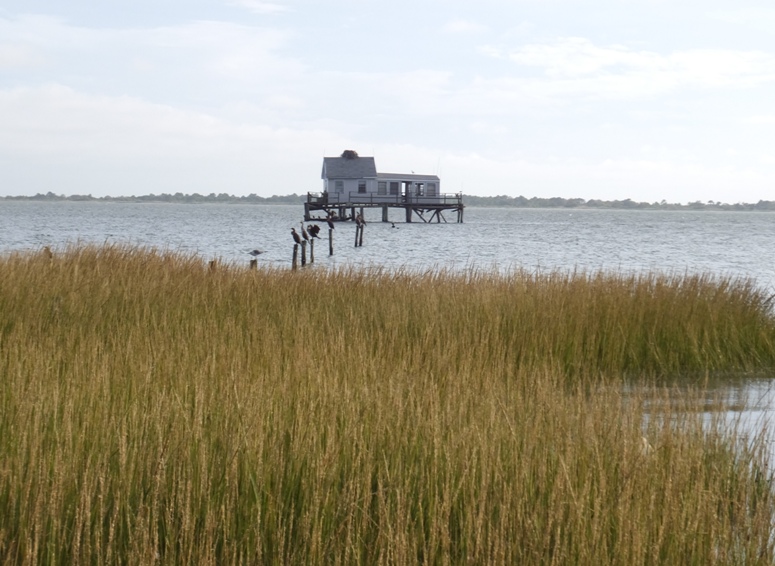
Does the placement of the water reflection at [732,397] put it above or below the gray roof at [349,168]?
below

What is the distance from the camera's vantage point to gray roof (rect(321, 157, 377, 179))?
234 ft

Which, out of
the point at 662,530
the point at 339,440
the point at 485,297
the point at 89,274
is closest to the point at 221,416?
the point at 339,440


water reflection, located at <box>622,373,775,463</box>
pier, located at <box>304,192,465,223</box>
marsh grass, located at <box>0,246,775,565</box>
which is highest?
pier, located at <box>304,192,465,223</box>

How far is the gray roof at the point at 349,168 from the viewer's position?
71.3 meters

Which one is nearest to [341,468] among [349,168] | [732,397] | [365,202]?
[732,397]

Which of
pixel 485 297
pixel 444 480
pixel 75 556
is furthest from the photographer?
pixel 485 297

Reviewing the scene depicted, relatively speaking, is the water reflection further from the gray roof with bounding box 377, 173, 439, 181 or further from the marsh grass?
the gray roof with bounding box 377, 173, 439, 181

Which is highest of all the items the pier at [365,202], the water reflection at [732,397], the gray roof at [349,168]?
the gray roof at [349,168]

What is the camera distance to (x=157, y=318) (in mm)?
10062

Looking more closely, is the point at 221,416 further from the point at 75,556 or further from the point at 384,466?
the point at 75,556

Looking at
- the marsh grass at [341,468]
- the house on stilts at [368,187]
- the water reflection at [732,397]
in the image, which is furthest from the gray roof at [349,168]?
the marsh grass at [341,468]

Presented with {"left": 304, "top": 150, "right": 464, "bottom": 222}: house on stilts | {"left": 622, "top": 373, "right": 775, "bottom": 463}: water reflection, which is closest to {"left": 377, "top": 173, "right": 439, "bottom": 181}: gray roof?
{"left": 304, "top": 150, "right": 464, "bottom": 222}: house on stilts

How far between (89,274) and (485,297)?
5131mm

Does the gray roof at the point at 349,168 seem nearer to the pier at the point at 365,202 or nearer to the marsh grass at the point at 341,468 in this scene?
the pier at the point at 365,202
